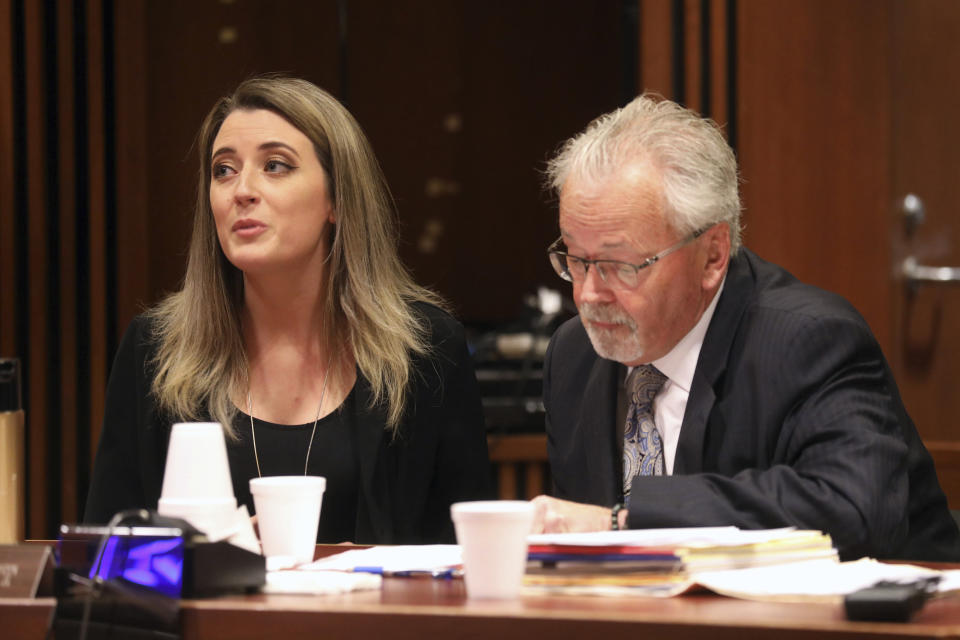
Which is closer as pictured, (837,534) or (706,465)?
(837,534)

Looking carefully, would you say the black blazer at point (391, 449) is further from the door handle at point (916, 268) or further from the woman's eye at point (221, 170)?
the door handle at point (916, 268)

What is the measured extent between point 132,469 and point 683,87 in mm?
2133

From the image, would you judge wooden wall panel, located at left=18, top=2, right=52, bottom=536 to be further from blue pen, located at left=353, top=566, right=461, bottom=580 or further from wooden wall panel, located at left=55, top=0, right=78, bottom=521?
blue pen, located at left=353, top=566, right=461, bottom=580

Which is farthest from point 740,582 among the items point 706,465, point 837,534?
point 706,465

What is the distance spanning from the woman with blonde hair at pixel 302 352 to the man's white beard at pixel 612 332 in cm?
51

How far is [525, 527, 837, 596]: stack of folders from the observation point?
1.20 meters

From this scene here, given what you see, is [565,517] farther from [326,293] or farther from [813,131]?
[813,131]

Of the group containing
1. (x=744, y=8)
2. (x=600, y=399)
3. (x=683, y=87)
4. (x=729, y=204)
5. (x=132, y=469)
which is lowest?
(x=132, y=469)

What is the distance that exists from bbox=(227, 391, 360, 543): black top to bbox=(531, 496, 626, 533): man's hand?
72cm

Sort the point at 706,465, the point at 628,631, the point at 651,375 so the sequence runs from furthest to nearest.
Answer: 1. the point at 651,375
2. the point at 706,465
3. the point at 628,631

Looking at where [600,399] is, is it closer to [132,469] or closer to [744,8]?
[132,469]

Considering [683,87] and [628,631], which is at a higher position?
[683,87]

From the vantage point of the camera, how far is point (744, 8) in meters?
3.61

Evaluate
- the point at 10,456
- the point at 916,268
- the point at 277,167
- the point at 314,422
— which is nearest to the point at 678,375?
the point at 314,422
